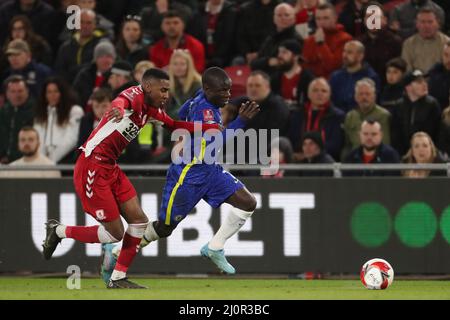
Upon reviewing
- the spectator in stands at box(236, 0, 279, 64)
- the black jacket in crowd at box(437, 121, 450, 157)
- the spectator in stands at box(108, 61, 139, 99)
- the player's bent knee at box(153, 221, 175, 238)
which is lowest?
the player's bent knee at box(153, 221, 175, 238)

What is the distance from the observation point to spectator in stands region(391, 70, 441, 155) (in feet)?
49.3

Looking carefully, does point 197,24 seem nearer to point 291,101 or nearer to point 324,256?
point 291,101

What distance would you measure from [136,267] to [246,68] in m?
3.82

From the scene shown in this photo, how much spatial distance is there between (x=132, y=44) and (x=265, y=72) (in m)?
2.37

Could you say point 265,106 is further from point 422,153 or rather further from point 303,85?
point 422,153

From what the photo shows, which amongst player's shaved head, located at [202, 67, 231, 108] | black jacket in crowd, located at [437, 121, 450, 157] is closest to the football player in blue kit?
player's shaved head, located at [202, 67, 231, 108]

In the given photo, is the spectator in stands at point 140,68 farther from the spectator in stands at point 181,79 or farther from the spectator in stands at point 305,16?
the spectator in stands at point 305,16

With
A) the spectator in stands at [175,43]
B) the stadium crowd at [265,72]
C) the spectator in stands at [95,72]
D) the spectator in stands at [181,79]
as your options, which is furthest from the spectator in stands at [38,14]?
the spectator in stands at [181,79]

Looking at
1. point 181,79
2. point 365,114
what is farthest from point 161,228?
point 365,114

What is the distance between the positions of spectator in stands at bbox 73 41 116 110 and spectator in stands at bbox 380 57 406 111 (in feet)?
13.1

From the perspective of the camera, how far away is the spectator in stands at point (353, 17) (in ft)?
55.6

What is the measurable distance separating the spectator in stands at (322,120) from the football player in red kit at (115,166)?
12.1 feet

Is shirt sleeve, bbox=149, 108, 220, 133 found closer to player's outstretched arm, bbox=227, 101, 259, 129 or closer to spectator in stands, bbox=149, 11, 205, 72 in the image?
player's outstretched arm, bbox=227, 101, 259, 129
